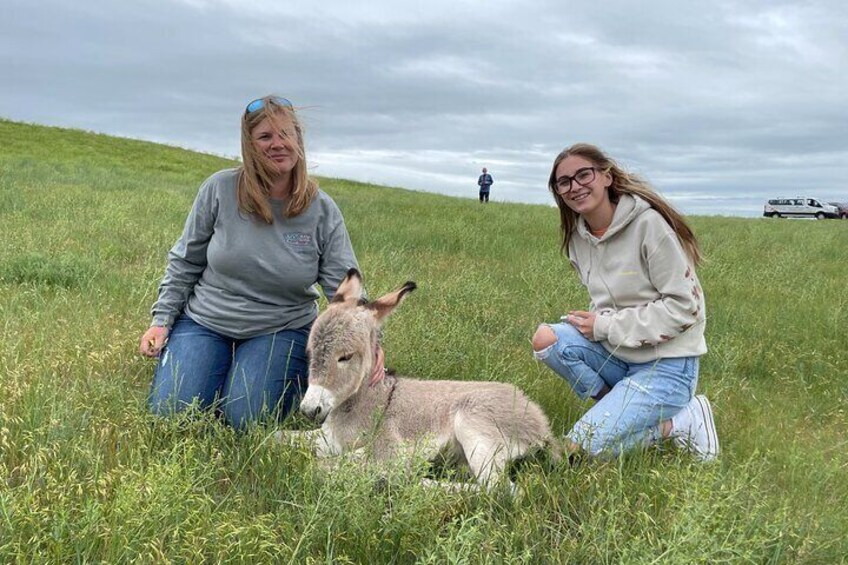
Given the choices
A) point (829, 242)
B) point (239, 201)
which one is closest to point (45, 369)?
point (239, 201)

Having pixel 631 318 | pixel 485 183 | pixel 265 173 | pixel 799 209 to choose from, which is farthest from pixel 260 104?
pixel 799 209

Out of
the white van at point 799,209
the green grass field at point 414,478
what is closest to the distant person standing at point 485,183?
the green grass field at point 414,478

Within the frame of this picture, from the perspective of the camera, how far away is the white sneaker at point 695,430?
4238 millimetres

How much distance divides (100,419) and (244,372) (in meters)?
1.17

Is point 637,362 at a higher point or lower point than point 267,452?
higher

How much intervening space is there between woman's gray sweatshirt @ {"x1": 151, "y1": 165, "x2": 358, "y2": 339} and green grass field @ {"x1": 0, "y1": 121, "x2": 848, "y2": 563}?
28.0 inches

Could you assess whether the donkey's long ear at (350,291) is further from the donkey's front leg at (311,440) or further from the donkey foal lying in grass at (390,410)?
the donkey's front leg at (311,440)

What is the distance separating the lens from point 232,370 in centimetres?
471

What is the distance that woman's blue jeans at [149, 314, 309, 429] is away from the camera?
448 cm

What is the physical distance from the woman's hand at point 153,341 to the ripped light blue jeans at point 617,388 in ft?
8.65

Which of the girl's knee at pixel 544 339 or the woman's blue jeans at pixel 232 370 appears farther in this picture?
the girl's knee at pixel 544 339

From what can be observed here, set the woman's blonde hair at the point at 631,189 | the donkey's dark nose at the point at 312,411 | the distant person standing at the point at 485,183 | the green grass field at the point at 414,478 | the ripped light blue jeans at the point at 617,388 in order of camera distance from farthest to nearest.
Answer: the distant person standing at the point at 485,183 → the woman's blonde hair at the point at 631,189 → the ripped light blue jeans at the point at 617,388 → the donkey's dark nose at the point at 312,411 → the green grass field at the point at 414,478

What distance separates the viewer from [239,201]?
193 inches

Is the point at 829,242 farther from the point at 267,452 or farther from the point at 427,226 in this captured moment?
the point at 267,452
